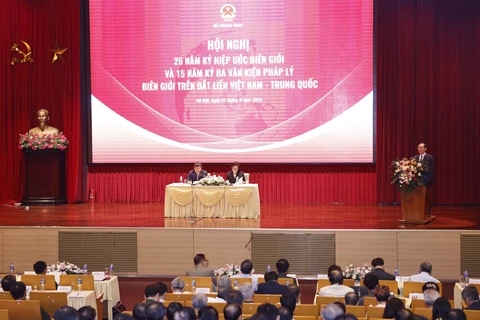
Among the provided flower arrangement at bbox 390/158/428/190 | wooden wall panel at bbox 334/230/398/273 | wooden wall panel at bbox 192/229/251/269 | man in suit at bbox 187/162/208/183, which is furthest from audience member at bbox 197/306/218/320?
man in suit at bbox 187/162/208/183

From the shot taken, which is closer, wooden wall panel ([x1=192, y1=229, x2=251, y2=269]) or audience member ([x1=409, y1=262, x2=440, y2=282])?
audience member ([x1=409, y1=262, x2=440, y2=282])

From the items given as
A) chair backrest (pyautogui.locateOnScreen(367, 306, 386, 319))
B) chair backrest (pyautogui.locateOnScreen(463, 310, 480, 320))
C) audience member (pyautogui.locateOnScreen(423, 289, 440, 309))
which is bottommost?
chair backrest (pyautogui.locateOnScreen(367, 306, 386, 319))

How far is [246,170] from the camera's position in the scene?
15422 millimetres

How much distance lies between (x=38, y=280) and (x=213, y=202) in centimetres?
515

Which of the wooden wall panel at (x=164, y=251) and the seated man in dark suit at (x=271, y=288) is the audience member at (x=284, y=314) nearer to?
the seated man in dark suit at (x=271, y=288)

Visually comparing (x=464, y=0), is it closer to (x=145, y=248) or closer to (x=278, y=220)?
(x=278, y=220)

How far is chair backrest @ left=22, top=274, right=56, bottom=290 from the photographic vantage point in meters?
7.85

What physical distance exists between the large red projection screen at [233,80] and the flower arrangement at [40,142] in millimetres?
995

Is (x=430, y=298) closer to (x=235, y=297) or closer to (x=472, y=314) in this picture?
(x=472, y=314)

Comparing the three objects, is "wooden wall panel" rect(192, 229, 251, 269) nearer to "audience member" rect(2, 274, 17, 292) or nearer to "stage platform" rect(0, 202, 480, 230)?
"stage platform" rect(0, 202, 480, 230)

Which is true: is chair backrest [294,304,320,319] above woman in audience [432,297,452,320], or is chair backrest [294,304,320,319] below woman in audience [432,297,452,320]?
below

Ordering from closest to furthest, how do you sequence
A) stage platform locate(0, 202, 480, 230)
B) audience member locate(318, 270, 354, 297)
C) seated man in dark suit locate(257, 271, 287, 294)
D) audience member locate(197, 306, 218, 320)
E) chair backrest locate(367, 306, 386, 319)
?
audience member locate(197, 306, 218, 320), chair backrest locate(367, 306, 386, 319), audience member locate(318, 270, 354, 297), seated man in dark suit locate(257, 271, 287, 294), stage platform locate(0, 202, 480, 230)

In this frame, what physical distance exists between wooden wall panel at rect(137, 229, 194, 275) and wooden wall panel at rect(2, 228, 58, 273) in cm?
135

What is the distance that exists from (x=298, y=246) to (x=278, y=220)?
1.39 meters
